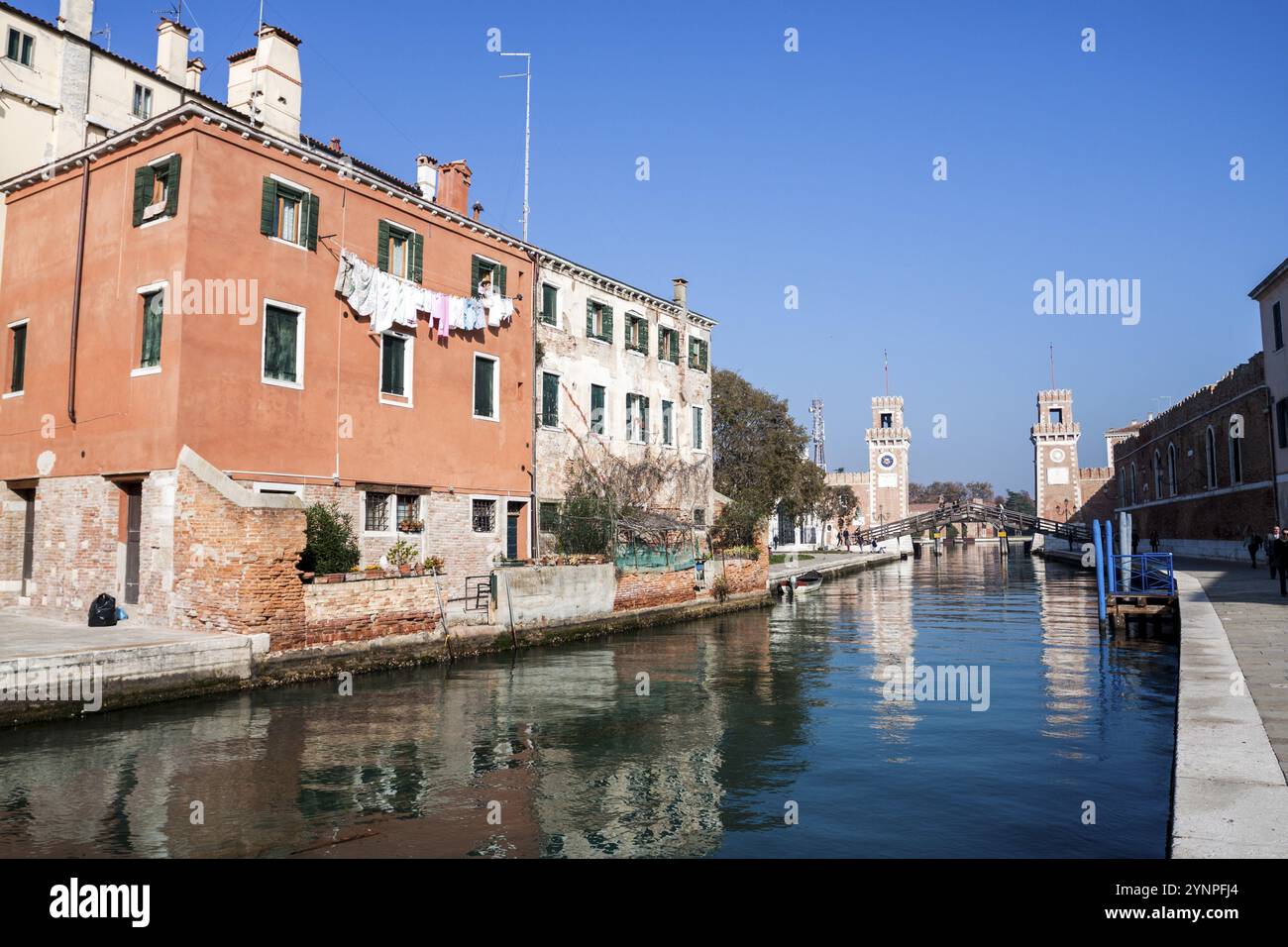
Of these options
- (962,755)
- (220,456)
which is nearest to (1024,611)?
(962,755)

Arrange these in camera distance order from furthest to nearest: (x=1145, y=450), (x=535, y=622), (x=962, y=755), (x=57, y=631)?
(x=1145, y=450) < (x=535, y=622) < (x=57, y=631) < (x=962, y=755)

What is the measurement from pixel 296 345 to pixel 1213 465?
41.4 meters

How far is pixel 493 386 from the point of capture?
2275 centimetres

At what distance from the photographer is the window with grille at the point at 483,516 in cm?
2186

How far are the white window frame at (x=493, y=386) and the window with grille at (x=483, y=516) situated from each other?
218cm

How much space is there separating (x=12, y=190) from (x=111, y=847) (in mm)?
18607

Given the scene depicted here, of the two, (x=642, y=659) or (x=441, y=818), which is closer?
(x=441, y=818)

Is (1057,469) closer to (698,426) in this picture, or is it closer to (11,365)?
(698,426)

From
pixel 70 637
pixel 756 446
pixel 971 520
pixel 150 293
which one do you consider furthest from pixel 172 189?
pixel 971 520

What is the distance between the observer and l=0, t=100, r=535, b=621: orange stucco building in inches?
617

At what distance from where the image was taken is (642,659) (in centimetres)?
1836

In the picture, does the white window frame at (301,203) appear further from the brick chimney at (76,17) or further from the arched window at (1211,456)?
the arched window at (1211,456)

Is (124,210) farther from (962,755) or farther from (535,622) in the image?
(962,755)

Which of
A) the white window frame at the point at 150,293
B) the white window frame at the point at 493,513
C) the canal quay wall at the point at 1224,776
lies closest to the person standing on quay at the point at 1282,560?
the canal quay wall at the point at 1224,776
